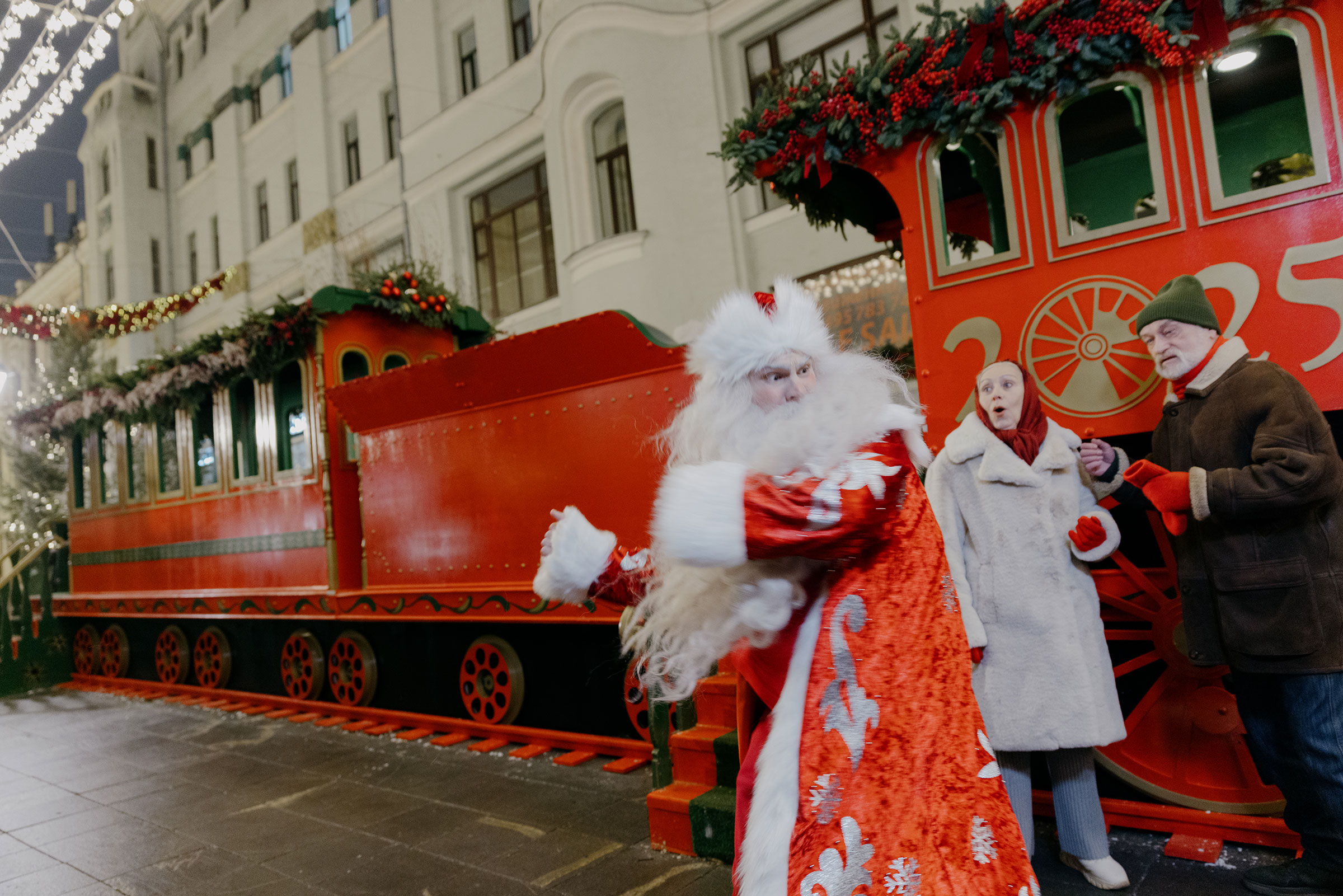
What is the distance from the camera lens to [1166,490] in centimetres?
240

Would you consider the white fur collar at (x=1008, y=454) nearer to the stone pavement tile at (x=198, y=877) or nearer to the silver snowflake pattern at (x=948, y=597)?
the silver snowflake pattern at (x=948, y=597)

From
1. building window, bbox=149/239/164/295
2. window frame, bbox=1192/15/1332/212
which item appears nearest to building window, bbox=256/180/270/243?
building window, bbox=149/239/164/295

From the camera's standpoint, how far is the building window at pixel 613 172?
10211 mm

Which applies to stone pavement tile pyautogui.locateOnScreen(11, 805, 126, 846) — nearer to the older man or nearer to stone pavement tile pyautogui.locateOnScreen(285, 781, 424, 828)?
stone pavement tile pyautogui.locateOnScreen(285, 781, 424, 828)

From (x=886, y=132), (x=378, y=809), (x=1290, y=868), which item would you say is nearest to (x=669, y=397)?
(x=886, y=132)

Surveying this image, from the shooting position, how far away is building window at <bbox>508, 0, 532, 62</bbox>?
11156mm

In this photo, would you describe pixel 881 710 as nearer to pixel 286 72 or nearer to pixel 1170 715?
pixel 1170 715

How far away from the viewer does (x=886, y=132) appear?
126 inches

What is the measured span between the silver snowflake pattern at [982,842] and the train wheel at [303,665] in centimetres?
591

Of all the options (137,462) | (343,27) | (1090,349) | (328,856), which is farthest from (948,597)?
(343,27)

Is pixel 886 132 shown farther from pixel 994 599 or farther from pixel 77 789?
pixel 77 789

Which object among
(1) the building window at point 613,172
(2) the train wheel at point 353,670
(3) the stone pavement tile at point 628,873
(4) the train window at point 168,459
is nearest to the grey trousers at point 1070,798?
(3) the stone pavement tile at point 628,873

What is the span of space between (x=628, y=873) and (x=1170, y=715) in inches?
81.8

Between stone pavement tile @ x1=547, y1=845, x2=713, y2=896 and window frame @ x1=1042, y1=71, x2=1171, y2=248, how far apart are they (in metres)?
2.69
